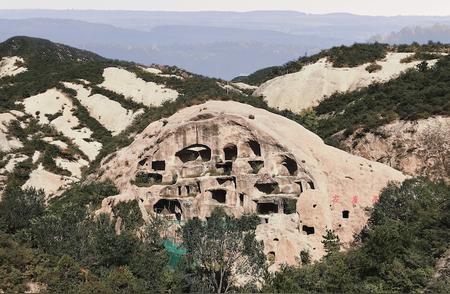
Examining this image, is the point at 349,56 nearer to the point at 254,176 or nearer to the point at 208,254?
the point at 254,176

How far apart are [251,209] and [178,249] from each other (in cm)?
1018

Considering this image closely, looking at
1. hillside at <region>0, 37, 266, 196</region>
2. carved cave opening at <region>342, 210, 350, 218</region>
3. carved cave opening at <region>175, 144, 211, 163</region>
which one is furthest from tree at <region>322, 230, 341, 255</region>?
hillside at <region>0, 37, 266, 196</region>

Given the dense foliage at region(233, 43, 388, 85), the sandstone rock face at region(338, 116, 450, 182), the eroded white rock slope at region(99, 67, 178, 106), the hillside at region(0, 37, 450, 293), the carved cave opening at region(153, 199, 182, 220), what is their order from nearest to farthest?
the hillside at region(0, 37, 450, 293), the carved cave opening at region(153, 199, 182, 220), the sandstone rock face at region(338, 116, 450, 182), the eroded white rock slope at region(99, 67, 178, 106), the dense foliage at region(233, 43, 388, 85)

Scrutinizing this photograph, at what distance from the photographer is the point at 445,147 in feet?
187

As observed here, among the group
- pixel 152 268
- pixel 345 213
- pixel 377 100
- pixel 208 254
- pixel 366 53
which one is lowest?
pixel 345 213

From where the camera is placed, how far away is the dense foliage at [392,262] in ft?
96.2

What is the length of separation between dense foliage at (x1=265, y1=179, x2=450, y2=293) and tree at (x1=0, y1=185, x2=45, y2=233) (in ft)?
72.3

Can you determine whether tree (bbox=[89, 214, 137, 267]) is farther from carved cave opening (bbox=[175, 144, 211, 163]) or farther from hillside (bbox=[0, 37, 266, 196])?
hillside (bbox=[0, 37, 266, 196])

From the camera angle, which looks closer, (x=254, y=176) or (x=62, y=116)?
(x=254, y=176)

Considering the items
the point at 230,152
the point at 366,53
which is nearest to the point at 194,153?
the point at 230,152

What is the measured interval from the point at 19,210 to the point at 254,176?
20.8 m

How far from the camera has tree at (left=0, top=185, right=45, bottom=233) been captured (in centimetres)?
4159

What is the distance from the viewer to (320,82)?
289 ft

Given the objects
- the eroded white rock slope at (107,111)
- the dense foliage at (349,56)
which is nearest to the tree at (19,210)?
the eroded white rock slope at (107,111)
